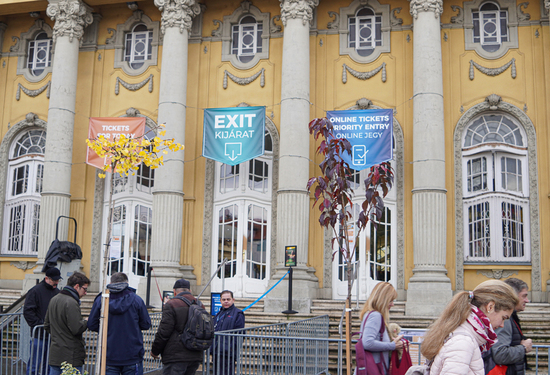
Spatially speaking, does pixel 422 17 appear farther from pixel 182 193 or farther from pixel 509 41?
pixel 182 193

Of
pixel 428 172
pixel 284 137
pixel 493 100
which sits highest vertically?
pixel 493 100

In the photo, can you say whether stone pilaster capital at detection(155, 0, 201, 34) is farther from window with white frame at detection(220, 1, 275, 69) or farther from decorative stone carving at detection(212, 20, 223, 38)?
window with white frame at detection(220, 1, 275, 69)

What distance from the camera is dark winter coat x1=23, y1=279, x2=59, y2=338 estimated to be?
8.82 m

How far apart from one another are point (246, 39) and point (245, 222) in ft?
17.8

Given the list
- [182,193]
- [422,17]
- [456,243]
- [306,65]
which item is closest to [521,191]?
[456,243]

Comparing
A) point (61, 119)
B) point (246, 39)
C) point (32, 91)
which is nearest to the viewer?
point (61, 119)

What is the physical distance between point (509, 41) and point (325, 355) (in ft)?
36.4

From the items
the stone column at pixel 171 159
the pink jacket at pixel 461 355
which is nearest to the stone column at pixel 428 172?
the stone column at pixel 171 159

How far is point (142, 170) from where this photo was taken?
712 inches

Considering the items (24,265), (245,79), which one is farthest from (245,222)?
(24,265)

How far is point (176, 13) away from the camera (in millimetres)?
17125

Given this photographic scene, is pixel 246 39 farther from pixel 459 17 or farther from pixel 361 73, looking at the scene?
pixel 459 17

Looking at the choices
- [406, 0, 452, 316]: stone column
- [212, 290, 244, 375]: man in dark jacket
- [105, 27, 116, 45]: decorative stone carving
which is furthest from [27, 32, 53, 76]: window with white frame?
[212, 290, 244, 375]: man in dark jacket

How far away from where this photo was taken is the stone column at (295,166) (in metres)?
15.1
